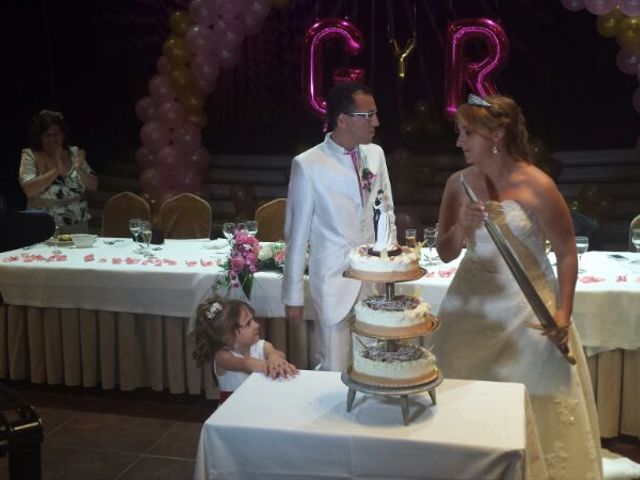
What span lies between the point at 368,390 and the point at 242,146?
10.3 m

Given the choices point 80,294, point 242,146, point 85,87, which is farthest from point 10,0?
point 80,294

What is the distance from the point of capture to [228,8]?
8.54 meters

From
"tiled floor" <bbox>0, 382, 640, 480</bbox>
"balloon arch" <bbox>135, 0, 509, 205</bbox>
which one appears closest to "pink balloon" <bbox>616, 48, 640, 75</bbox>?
"balloon arch" <bbox>135, 0, 509, 205</bbox>

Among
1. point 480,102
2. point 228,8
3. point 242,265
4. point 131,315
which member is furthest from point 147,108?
point 480,102

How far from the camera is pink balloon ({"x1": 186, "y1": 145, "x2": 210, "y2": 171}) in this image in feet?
31.7

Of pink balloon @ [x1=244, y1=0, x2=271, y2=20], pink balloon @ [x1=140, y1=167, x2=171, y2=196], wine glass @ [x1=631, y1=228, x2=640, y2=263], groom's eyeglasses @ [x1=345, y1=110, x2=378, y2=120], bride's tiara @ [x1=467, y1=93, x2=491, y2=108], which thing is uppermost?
pink balloon @ [x1=244, y1=0, x2=271, y2=20]

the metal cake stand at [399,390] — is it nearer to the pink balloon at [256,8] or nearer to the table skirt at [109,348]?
the table skirt at [109,348]

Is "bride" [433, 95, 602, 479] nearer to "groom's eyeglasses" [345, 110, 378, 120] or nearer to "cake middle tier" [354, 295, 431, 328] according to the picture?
"cake middle tier" [354, 295, 431, 328]

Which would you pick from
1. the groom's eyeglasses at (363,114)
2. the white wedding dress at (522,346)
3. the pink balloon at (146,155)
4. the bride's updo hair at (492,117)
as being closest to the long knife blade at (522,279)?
the white wedding dress at (522,346)

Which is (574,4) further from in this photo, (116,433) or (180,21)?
(116,433)

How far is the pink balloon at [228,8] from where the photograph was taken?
8.51 meters

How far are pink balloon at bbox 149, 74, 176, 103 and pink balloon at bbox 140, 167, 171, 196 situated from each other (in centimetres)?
78

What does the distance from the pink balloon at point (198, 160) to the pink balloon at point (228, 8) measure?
1.75 metres

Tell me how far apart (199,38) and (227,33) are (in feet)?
0.96
